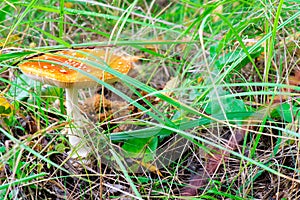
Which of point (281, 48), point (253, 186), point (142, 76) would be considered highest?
point (281, 48)

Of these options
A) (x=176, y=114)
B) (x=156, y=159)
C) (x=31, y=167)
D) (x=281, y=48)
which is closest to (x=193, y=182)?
(x=156, y=159)

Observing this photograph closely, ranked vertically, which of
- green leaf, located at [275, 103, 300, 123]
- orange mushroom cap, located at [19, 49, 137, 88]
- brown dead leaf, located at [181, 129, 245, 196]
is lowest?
brown dead leaf, located at [181, 129, 245, 196]

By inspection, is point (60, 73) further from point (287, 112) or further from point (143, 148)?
point (287, 112)

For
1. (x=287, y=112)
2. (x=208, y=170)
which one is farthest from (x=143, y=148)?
(x=287, y=112)

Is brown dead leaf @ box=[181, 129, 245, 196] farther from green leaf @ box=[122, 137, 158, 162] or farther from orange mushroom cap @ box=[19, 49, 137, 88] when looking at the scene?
orange mushroom cap @ box=[19, 49, 137, 88]

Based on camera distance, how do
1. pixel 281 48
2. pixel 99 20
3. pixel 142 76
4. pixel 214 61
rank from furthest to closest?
pixel 99 20, pixel 142 76, pixel 281 48, pixel 214 61

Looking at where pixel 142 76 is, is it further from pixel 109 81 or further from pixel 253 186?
pixel 253 186

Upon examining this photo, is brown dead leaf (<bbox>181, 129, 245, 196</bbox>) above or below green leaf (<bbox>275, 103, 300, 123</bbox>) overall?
below

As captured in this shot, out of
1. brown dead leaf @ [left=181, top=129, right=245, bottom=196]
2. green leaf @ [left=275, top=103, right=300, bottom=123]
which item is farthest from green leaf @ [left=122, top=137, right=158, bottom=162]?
green leaf @ [left=275, top=103, right=300, bottom=123]

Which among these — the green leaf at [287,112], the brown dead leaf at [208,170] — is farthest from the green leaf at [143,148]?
the green leaf at [287,112]

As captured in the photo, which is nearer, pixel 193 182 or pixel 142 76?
pixel 193 182

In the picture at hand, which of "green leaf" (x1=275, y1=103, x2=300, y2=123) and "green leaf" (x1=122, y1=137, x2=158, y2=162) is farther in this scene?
"green leaf" (x1=122, y1=137, x2=158, y2=162)
